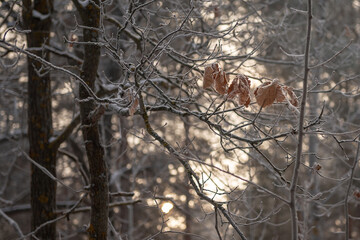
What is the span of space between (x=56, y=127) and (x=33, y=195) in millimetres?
6161

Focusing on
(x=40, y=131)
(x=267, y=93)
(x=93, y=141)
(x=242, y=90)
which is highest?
(x=40, y=131)

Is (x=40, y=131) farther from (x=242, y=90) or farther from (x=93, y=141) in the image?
(x=242, y=90)

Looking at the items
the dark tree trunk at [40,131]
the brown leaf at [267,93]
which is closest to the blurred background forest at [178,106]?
the dark tree trunk at [40,131]

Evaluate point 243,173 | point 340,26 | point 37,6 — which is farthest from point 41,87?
point 340,26

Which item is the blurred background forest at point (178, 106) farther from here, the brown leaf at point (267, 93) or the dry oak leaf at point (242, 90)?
the brown leaf at point (267, 93)

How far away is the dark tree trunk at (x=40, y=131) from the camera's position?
523 cm

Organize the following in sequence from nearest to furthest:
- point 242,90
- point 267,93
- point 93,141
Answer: point 267,93 → point 242,90 → point 93,141

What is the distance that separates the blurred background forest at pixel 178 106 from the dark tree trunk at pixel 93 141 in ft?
0.07

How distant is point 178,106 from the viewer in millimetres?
3715

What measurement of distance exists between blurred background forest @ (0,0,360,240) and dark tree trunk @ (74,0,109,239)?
0.07 feet

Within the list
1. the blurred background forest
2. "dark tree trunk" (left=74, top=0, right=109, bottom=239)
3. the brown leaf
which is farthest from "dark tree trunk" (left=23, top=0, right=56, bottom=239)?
the brown leaf

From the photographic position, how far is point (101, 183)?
4160 mm

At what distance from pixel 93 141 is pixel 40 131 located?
56.2 inches

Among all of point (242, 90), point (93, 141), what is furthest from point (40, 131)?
point (242, 90)
